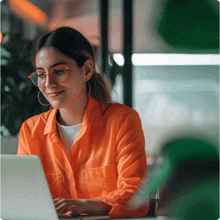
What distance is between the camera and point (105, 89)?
3.51 ft

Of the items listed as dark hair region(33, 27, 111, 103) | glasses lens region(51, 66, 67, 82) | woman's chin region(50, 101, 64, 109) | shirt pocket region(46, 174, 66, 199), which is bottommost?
shirt pocket region(46, 174, 66, 199)

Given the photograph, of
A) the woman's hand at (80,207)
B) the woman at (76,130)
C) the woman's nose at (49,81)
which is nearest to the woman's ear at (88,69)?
the woman at (76,130)

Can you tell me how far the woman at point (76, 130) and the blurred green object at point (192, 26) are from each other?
1.86ft

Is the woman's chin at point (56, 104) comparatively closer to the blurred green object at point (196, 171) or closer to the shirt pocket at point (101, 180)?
the shirt pocket at point (101, 180)

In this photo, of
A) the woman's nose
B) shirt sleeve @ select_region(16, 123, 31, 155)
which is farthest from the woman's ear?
shirt sleeve @ select_region(16, 123, 31, 155)

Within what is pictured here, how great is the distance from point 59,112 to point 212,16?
0.78 m

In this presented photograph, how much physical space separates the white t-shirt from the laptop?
45cm

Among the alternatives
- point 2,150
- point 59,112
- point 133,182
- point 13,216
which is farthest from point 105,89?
point 2,150

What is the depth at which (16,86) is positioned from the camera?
1.54 m

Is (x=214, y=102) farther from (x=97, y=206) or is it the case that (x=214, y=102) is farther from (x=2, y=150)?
(x=2, y=150)

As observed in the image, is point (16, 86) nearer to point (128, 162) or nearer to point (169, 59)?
point (128, 162)

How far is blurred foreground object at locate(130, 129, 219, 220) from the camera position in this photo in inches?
12.0

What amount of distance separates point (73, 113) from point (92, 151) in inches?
5.7

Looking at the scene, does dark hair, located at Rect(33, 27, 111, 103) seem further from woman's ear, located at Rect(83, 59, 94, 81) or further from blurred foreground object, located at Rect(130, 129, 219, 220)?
blurred foreground object, located at Rect(130, 129, 219, 220)
